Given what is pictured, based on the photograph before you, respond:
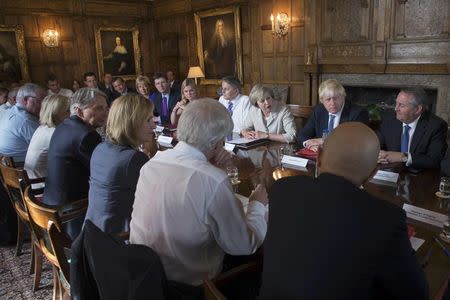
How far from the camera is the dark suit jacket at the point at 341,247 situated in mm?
950

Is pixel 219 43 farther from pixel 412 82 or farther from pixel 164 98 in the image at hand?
pixel 412 82

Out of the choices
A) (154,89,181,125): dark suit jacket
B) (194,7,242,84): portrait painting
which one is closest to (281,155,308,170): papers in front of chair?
(154,89,181,125): dark suit jacket

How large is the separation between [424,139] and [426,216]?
1193 mm

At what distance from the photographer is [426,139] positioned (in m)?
2.62

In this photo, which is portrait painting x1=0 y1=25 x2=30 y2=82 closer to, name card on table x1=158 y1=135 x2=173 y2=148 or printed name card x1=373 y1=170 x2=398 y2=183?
name card on table x1=158 y1=135 x2=173 y2=148

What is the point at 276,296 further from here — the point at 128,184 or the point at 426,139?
the point at 426,139

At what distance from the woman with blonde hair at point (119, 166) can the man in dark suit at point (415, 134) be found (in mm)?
1621

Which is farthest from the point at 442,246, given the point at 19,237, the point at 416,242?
the point at 19,237

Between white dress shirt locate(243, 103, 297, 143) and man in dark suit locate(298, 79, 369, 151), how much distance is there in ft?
0.46

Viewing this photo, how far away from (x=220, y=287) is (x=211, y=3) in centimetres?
822

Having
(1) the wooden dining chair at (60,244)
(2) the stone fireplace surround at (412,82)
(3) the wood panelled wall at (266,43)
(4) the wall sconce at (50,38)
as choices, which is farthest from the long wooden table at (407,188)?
(4) the wall sconce at (50,38)

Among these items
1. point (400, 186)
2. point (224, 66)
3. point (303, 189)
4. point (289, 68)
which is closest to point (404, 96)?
point (400, 186)

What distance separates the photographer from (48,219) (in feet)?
5.65

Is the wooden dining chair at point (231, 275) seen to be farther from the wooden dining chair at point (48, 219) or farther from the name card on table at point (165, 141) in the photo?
the name card on table at point (165, 141)
